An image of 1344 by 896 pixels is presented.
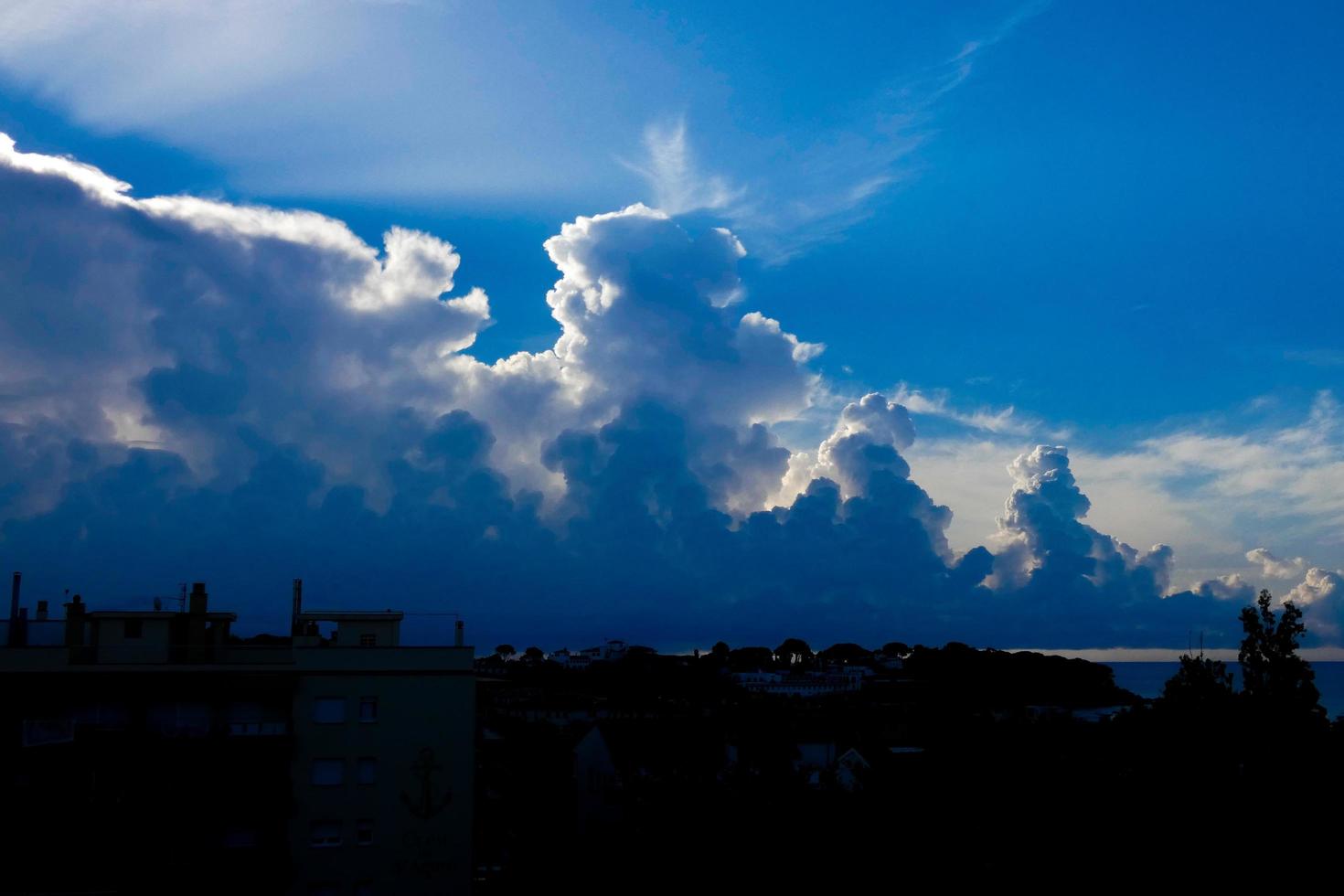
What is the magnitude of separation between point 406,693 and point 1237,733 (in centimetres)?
2903

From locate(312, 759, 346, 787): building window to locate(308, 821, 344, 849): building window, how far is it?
1.29m

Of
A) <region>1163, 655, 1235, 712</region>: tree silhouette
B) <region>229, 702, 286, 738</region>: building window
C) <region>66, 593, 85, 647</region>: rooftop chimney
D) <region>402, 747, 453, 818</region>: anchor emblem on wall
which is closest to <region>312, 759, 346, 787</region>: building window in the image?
<region>229, 702, 286, 738</region>: building window

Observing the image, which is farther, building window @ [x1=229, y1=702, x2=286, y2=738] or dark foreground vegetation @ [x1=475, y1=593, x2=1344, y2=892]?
building window @ [x1=229, y1=702, x2=286, y2=738]

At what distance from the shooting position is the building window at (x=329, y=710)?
4156cm

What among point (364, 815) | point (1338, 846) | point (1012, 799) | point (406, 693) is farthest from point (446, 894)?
point (1338, 846)

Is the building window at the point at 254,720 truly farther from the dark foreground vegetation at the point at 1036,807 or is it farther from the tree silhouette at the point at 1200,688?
the tree silhouette at the point at 1200,688

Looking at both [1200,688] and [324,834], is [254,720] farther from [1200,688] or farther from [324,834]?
[1200,688]

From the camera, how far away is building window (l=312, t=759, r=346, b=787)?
41156 mm

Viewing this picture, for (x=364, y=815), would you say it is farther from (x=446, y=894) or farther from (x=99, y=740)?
(x=99, y=740)

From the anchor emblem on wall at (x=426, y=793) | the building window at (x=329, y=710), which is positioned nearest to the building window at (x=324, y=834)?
the anchor emblem on wall at (x=426, y=793)

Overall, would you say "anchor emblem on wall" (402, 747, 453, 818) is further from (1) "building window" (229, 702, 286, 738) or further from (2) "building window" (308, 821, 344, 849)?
(1) "building window" (229, 702, 286, 738)

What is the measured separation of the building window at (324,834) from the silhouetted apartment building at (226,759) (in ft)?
0.15

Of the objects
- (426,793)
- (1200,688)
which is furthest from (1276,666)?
(426,793)

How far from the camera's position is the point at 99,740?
127ft
